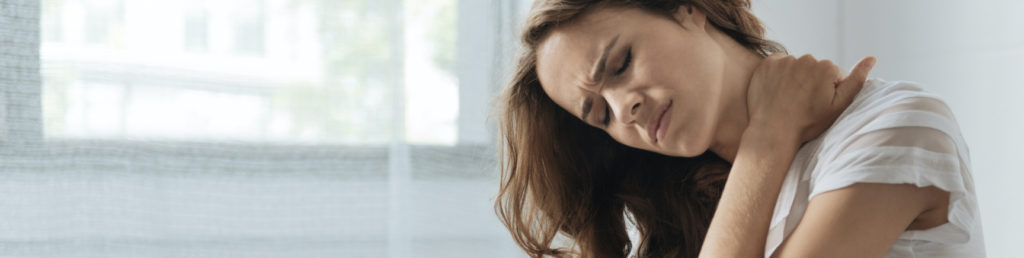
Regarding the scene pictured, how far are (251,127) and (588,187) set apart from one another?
0.58 metres

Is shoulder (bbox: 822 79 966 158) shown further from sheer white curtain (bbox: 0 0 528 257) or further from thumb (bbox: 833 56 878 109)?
sheer white curtain (bbox: 0 0 528 257)

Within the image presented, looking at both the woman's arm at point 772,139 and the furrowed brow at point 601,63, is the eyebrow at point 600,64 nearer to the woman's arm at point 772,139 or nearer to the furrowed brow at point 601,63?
the furrowed brow at point 601,63

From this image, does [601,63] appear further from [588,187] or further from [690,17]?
[588,187]

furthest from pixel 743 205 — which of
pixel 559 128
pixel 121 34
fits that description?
pixel 121 34

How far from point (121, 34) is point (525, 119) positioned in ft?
2.20

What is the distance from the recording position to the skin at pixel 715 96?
786mm

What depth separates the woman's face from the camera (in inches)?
32.7

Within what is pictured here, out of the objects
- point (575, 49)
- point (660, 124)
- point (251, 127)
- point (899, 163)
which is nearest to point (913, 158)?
point (899, 163)

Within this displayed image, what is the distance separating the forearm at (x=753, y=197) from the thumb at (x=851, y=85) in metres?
0.07

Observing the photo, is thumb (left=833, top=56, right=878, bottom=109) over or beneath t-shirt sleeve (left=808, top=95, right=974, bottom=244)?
over

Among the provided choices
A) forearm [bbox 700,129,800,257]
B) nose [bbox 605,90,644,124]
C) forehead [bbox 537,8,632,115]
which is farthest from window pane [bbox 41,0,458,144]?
forearm [bbox 700,129,800,257]

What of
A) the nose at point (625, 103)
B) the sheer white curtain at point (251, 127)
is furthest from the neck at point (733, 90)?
the sheer white curtain at point (251, 127)

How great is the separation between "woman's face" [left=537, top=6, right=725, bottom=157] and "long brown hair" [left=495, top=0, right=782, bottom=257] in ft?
0.64

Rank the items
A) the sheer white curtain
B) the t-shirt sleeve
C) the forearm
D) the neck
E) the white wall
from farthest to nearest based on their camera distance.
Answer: the sheer white curtain
the white wall
the neck
the forearm
the t-shirt sleeve
